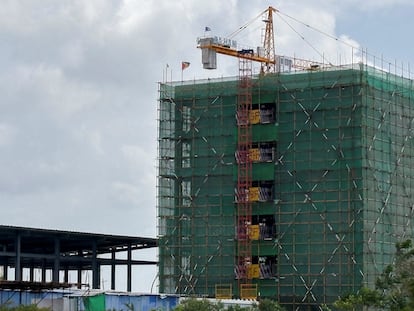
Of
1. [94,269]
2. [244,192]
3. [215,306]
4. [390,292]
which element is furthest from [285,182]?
[94,269]

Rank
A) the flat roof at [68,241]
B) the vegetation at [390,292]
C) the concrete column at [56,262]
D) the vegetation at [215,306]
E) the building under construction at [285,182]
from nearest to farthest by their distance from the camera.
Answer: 1. the vegetation at [390,292]
2. the vegetation at [215,306]
3. the building under construction at [285,182]
4. the flat roof at [68,241]
5. the concrete column at [56,262]

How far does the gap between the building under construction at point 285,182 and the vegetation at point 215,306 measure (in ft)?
28.7

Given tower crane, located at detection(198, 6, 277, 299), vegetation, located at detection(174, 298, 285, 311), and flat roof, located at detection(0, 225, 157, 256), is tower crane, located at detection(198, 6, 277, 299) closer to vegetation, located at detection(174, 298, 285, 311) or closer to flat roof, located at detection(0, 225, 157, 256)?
vegetation, located at detection(174, 298, 285, 311)

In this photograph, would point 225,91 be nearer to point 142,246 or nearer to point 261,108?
point 261,108

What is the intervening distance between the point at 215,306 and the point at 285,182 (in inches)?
842

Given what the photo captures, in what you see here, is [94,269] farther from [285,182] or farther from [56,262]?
[285,182]

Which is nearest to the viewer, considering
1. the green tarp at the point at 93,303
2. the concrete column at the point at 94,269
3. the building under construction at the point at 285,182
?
the green tarp at the point at 93,303

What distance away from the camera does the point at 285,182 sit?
13712 cm

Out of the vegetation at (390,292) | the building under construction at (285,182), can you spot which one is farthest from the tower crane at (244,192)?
the vegetation at (390,292)

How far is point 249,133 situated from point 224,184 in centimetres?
563

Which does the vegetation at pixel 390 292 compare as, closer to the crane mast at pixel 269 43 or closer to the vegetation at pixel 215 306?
the vegetation at pixel 215 306

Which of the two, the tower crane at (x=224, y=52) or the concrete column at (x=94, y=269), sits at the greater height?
the tower crane at (x=224, y=52)

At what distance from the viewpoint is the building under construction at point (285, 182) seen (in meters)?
134

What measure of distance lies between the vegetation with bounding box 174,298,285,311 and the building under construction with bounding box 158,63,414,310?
28.7ft
